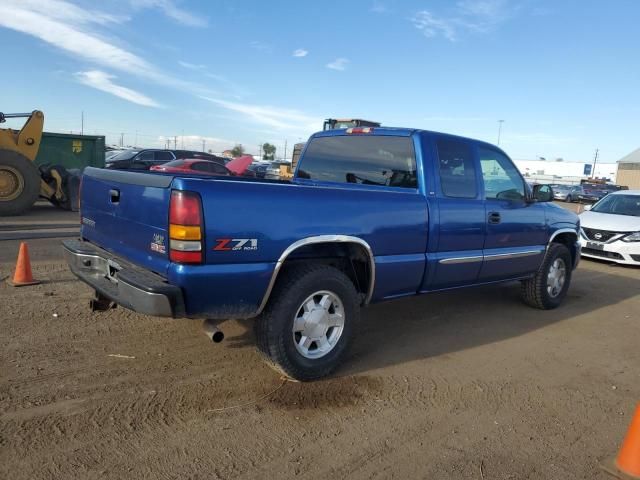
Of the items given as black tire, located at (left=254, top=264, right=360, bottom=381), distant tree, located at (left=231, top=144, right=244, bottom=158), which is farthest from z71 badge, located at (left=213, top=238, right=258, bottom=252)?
distant tree, located at (left=231, top=144, right=244, bottom=158)

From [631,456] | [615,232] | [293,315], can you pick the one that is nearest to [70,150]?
[293,315]

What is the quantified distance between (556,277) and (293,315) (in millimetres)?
4189

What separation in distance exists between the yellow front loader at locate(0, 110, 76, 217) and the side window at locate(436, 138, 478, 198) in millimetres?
10319

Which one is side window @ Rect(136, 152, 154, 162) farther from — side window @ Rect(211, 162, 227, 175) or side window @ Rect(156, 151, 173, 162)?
side window @ Rect(211, 162, 227, 175)

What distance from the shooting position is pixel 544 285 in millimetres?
6098

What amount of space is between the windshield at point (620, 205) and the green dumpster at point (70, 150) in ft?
44.5

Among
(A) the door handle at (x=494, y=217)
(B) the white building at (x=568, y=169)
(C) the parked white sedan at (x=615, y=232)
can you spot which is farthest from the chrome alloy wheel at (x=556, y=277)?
(B) the white building at (x=568, y=169)

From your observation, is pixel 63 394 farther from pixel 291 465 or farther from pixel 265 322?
pixel 291 465

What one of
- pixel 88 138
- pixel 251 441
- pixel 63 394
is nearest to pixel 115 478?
pixel 251 441

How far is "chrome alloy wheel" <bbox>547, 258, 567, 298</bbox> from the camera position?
6.18 metres

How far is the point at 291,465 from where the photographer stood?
9.11 feet

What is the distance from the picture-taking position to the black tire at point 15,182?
36.7ft

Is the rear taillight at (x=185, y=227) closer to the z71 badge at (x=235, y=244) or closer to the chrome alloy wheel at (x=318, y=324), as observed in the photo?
the z71 badge at (x=235, y=244)

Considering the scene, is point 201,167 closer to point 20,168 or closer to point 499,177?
point 20,168
